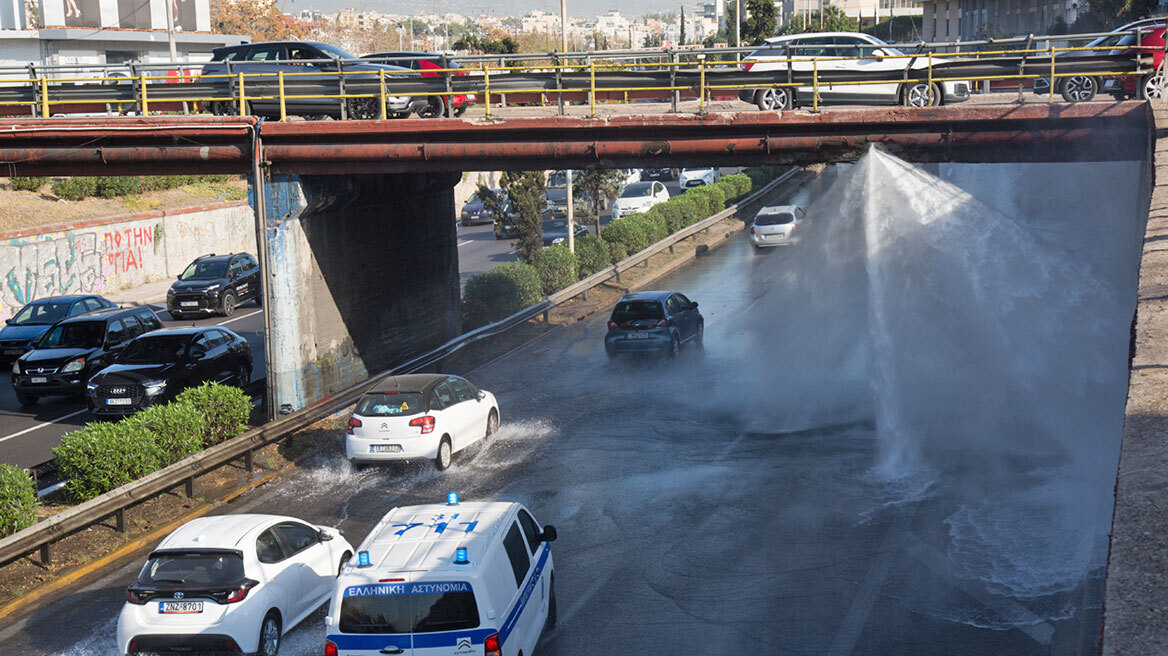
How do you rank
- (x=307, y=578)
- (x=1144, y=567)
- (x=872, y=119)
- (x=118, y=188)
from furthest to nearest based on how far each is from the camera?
(x=118, y=188) → (x=872, y=119) → (x=307, y=578) → (x=1144, y=567)

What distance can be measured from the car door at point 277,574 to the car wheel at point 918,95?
52.2 ft

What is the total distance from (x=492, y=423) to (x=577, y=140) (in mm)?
5569

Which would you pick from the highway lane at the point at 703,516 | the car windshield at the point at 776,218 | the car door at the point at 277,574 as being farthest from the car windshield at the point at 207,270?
the car door at the point at 277,574

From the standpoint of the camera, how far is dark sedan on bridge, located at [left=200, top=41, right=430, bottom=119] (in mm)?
22453

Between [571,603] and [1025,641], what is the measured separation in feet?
15.4

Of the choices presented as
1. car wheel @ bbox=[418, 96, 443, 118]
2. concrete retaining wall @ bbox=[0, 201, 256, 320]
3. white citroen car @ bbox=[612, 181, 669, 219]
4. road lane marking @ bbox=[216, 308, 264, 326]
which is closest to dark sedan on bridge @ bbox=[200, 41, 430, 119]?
car wheel @ bbox=[418, 96, 443, 118]

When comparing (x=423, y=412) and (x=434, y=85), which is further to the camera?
(x=434, y=85)

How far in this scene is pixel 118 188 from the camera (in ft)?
138

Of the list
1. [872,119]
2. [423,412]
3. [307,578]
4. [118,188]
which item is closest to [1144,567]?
[307,578]

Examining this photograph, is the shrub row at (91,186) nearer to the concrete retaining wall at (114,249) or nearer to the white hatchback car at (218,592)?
the concrete retaining wall at (114,249)

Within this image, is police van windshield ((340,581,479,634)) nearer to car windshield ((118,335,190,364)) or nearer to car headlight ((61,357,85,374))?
car windshield ((118,335,190,364))

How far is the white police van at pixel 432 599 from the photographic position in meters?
9.11

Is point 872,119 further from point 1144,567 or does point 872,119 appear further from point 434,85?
point 1144,567

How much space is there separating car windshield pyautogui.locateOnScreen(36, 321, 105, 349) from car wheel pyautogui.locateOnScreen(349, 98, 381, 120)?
24.5 ft
